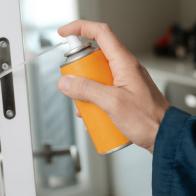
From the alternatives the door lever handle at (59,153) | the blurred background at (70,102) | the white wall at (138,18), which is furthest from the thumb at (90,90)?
the white wall at (138,18)

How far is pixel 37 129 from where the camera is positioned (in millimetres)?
1477

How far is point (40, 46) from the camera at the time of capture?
4.91 ft

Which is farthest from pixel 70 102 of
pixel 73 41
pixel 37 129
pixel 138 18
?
pixel 73 41

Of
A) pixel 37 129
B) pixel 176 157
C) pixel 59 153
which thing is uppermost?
pixel 176 157

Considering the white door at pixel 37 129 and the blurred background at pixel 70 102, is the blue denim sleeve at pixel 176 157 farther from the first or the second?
the blurred background at pixel 70 102

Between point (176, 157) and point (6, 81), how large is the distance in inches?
9.6

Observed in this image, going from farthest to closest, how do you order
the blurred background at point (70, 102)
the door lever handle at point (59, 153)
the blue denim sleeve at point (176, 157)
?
the blurred background at point (70, 102) → the door lever handle at point (59, 153) → the blue denim sleeve at point (176, 157)

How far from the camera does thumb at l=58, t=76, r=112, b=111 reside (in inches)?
23.8

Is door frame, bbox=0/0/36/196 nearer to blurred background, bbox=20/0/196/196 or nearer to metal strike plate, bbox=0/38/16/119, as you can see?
metal strike plate, bbox=0/38/16/119

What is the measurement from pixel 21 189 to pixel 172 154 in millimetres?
220

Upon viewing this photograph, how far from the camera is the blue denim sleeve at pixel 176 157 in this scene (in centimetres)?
59

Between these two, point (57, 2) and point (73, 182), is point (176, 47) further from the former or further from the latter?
point (73, 182)

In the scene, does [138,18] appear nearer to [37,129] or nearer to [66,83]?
[37,129]

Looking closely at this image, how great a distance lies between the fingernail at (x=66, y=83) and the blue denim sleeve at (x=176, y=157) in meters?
0.13
